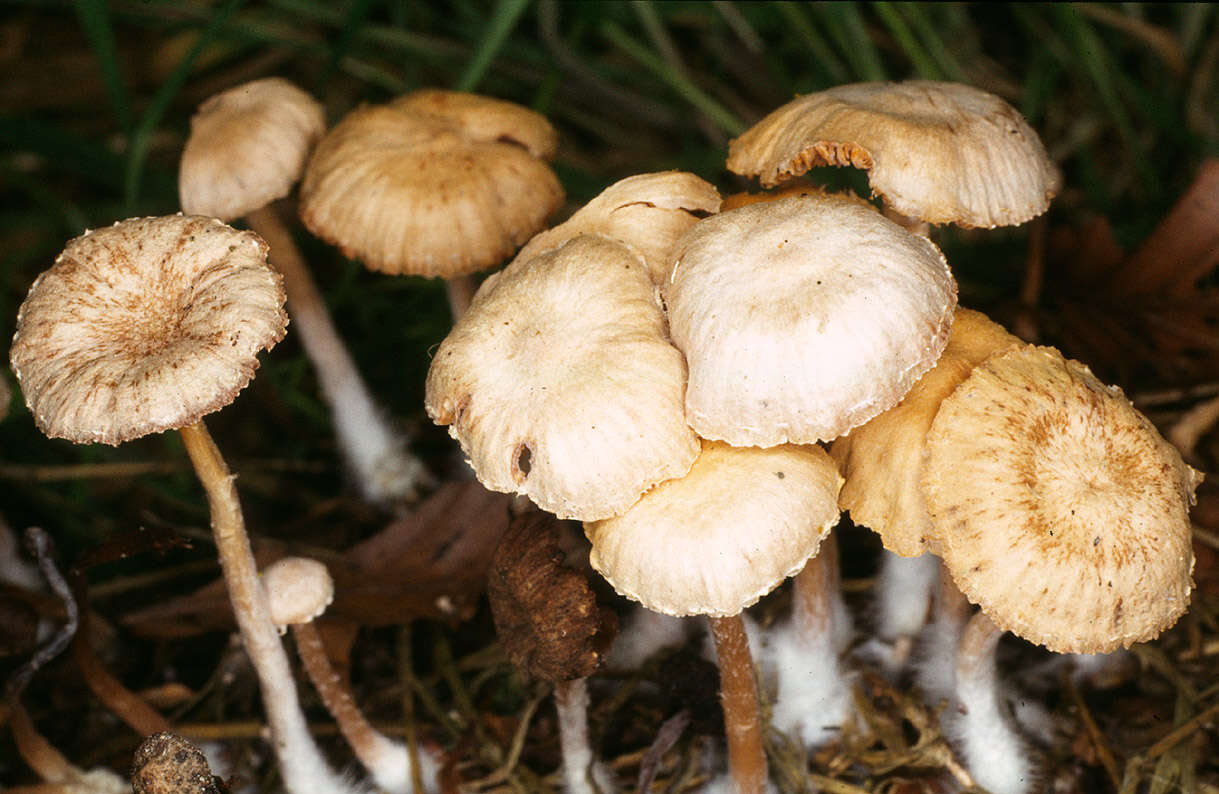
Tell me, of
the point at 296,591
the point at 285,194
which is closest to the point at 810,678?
the point at 296,591

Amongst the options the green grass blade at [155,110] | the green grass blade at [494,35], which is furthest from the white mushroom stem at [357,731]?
the green grass blade at [494,35]

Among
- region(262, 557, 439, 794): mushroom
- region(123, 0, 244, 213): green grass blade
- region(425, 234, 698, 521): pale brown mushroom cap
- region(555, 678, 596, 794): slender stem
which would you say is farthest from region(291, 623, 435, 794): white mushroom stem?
region(123, 0, 244, 213): green grass blade

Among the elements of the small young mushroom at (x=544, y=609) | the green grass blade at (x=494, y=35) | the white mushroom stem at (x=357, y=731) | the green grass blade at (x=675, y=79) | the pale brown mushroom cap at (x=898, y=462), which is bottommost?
the white mushroom stem at (x=357, y=731)

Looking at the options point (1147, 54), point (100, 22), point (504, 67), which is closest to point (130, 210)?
point (100, 22)

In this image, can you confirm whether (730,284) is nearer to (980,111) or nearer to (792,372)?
(792,372)

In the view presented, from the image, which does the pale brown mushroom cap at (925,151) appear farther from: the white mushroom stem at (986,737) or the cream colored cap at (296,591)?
the cream colored cap at (296,591)
